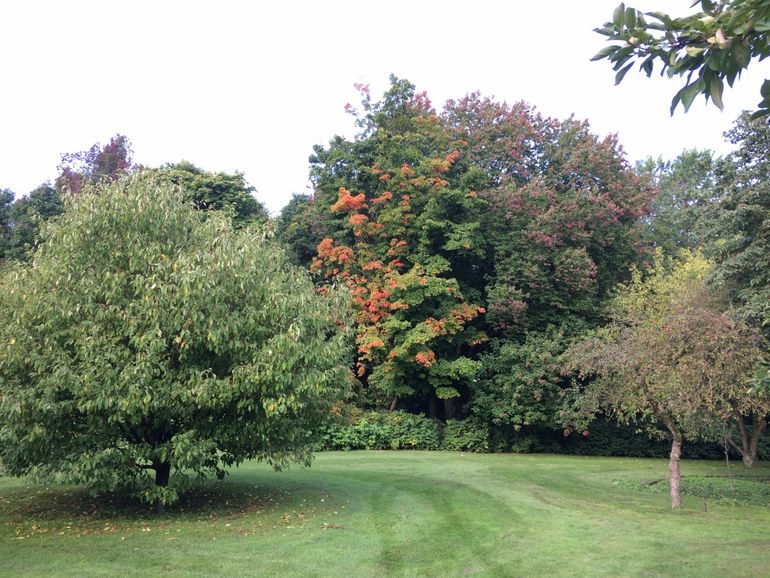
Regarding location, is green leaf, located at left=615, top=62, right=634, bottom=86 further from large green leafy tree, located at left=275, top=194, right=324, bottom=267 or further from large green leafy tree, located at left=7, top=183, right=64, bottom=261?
large green leafy tree, located at left=7, top=183, right=64, bottom=261

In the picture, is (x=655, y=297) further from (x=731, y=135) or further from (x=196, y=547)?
(x=196, y=547)

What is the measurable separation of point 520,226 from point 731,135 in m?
10.6

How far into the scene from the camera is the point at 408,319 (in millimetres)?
27141

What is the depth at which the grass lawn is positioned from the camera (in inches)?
342

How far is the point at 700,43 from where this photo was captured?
3.78 metres

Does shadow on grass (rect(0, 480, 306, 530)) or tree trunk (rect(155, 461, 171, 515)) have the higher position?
tree trunk (rect(155, 461, 171, 515))

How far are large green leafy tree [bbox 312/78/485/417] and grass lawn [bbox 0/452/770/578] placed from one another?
31.8 ft

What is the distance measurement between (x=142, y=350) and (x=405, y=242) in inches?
679

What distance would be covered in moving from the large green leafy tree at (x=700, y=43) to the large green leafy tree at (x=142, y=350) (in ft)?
27.4

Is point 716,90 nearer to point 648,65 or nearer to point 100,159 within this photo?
point 648,65

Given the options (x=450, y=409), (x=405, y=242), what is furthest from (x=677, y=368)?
(x=450, y=409)

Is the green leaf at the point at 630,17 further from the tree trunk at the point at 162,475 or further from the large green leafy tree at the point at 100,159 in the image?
the large green leafy tree at the point at 100,159

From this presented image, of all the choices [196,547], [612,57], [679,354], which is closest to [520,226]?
[679,354]

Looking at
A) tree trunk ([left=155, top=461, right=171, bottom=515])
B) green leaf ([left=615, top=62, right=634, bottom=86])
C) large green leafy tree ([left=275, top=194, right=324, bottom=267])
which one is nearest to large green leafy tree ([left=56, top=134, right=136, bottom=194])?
large green leafy tree ([left=275, top=194, right=324, bottom=267])
